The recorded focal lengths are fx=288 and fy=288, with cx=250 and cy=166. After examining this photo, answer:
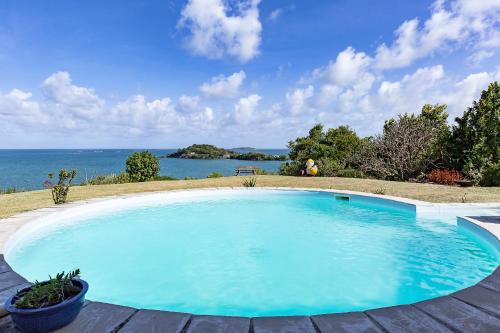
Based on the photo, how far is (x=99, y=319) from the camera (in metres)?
2.38

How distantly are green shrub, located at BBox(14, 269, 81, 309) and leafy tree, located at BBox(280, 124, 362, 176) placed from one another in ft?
49.0

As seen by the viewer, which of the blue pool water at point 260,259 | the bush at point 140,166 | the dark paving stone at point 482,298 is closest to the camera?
the dark paving stone at point 482,298

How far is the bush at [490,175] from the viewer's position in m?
11.5

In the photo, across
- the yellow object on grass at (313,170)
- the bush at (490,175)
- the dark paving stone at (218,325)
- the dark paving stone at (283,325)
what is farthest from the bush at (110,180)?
the bush at (490,175)

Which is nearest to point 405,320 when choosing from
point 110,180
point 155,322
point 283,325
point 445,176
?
point 283,325

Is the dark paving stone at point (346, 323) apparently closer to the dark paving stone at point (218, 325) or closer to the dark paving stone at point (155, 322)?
the dark paving stone at point (218, 325)

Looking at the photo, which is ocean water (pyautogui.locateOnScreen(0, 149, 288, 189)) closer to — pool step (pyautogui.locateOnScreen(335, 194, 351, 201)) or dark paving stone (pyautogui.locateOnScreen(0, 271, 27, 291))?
pool step (pyautogui.locateOnScreen(335, 194, 351, 201))

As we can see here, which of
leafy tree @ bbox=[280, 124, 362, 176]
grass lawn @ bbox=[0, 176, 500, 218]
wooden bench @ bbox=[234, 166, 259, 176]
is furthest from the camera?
wooden bench @ bbox=[234, 166, 259, 176]

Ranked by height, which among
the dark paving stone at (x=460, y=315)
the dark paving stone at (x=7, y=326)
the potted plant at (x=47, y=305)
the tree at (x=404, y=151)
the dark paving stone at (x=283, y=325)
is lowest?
the dark paving stone at (x=7, y=326)

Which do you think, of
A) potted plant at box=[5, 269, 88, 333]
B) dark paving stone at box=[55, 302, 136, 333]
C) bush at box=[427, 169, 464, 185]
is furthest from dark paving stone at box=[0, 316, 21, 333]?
bush at box=[427, 169, 464, 185]

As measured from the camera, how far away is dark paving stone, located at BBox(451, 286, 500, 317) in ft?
8.38

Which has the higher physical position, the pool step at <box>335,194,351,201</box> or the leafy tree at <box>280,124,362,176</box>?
the leafy tree at <box>280,124,362,176</box>

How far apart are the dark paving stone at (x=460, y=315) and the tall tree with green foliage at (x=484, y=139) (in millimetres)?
11790

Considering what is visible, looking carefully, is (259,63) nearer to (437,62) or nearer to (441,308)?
(437,62)
